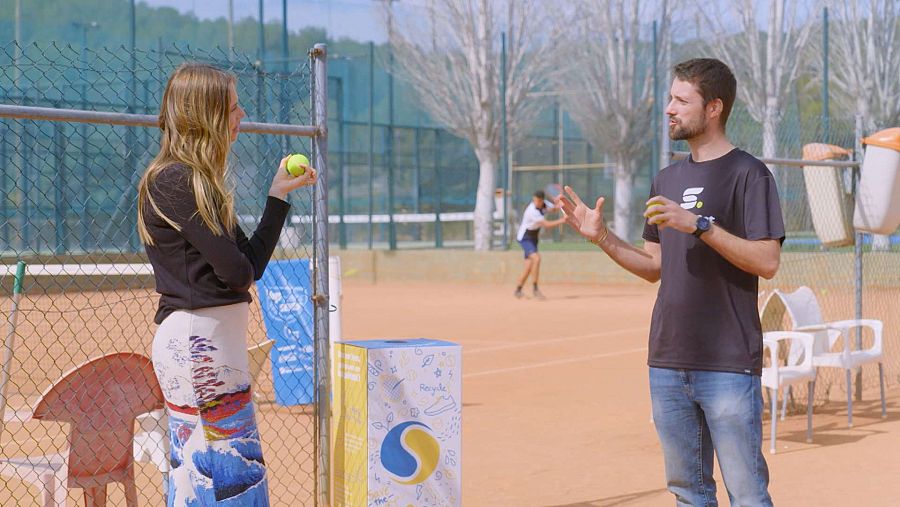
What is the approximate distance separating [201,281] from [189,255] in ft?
0.28

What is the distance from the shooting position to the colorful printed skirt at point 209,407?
3404 mm

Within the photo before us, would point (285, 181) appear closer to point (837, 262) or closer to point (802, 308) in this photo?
point (802, 308)

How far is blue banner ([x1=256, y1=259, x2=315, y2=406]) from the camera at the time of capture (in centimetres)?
859

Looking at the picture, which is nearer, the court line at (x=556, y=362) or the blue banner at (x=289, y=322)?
the blue banner at (x=289, y=322)

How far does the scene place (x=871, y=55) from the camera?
28391 millimetres

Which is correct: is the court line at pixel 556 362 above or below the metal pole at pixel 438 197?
below

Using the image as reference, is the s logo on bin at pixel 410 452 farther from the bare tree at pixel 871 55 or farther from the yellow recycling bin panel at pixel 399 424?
the bare tree at pixel 871 55

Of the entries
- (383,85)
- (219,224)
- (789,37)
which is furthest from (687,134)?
(383,85)

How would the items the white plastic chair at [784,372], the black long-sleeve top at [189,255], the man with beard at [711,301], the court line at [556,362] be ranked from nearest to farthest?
the black long-sleeve top at [189,255]
the man with beard at [711,301]
the white plastic chair at [784,372]
the court line at [556,362]

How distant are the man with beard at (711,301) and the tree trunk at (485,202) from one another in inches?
933

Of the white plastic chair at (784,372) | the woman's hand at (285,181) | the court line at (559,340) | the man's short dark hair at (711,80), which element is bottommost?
the court line at (559,340)

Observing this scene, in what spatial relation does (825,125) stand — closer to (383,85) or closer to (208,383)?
(208,383)

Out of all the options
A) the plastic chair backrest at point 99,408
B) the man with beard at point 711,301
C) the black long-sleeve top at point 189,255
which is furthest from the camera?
the plastic chair backrest at point 99,408

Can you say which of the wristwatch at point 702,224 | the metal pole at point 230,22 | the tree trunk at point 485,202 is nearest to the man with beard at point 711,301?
the wristwatch at point 702,224
